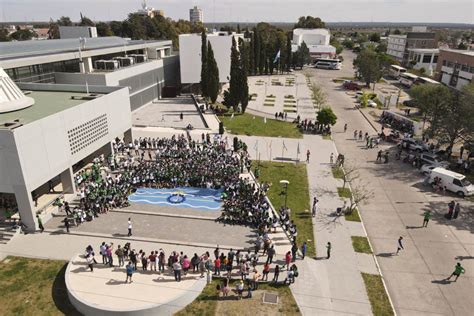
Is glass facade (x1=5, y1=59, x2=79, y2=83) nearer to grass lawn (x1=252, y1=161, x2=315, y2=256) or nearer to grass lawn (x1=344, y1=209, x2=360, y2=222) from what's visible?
grass lawn (x1=252, y1=161, x2=315, y2=256)

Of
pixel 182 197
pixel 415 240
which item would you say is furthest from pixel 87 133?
pixel 415 240

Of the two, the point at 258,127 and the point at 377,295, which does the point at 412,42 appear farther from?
the point at 377,295

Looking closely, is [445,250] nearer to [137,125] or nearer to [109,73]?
[137,125]

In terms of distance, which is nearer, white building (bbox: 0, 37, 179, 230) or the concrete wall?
white building (bbox: 0, 37, 179, 230)

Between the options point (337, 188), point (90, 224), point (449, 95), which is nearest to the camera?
point (90, 224)

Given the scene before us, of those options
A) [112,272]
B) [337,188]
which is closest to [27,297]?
[112,272]

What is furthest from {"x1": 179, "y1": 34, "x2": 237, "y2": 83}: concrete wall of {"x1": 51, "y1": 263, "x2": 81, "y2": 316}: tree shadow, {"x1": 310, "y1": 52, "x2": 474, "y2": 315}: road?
{"x1": 51, "y1": 263, "x2": 81, "y2": 316}: tree shadow
